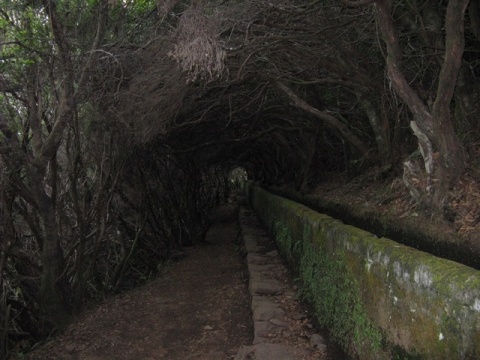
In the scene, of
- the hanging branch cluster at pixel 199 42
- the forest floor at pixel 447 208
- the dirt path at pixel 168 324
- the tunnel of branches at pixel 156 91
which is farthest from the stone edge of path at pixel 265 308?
the hanging branch cluster at pixel 199 42

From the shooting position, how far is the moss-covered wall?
272cm

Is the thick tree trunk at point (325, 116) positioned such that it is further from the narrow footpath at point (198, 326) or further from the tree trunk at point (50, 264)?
the tree trunk at point (50, 264)

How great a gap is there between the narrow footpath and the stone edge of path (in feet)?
0.04

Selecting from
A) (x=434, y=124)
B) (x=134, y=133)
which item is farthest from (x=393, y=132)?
(x=134, y=133)

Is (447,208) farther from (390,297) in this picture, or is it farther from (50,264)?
(50,264)

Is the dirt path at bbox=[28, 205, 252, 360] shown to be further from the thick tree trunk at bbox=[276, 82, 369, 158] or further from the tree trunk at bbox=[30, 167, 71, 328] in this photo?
the thick tree trunk at bbox=[276, 82, 369, 158]

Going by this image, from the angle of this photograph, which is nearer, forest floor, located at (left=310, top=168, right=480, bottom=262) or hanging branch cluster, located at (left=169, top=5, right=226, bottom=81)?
forest floor, located at (left=310, top=168, right=480, bottom=262)

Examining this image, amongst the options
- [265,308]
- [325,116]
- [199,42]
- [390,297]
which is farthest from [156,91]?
[390,297]

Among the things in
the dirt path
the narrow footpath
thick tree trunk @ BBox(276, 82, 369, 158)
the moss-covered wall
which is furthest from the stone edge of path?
thick tree trunk @ BBox(276, 82, 369, 158)

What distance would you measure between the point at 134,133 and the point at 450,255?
648 centimetres

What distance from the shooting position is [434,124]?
17.4 feet

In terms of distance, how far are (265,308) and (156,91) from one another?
4.37 meters

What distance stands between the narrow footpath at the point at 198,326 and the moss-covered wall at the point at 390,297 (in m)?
0.55

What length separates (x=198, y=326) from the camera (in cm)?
732
